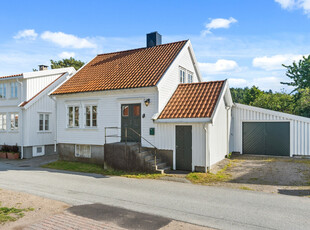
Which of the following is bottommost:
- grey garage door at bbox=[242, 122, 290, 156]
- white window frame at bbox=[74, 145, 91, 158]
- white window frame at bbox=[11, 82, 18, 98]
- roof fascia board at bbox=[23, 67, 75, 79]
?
white window frame at bbox=[74, 145, 91, 158]

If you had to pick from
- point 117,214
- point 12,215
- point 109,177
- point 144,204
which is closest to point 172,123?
point 109,177

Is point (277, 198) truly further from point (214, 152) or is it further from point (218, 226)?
point (214, 152)

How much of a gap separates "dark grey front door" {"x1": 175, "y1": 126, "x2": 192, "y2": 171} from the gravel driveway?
1.53 metres

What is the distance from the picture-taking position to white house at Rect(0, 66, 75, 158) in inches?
778

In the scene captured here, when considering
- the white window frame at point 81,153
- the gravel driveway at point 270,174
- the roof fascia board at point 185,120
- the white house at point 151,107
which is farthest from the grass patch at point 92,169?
the gravel driveway at point 270,174

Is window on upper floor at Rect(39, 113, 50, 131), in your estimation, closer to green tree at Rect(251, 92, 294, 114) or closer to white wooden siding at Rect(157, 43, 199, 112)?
white wooden siding at Rect(157, 43, 199, 112)

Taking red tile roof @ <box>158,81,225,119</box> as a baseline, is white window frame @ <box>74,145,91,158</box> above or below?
below

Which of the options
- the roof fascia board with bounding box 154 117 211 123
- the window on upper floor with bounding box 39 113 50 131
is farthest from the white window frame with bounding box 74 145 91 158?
the roof fascia board with bounding box 154 117 211 123

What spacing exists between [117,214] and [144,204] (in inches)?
46.8

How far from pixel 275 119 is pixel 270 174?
19.9 feet

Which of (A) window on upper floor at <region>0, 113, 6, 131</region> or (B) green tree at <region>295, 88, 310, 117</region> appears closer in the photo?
(B) green tree at <region>295, 88, 310, 117</region>

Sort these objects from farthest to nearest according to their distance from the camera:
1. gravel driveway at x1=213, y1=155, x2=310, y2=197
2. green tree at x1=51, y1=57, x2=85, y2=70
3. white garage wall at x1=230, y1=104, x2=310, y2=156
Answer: green tree at x1=51, y1=57, x2=85, y2=70, white garage wall at x1=230, y1=104, x2=310, y2=156, gravel driveway at x1=213, y1=155, x2=310, y2=197

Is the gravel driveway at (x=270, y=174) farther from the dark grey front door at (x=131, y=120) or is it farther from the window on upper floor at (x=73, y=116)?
the window on upper floor at (x=73, y=116)

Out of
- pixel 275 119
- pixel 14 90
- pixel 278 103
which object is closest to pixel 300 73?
pixel 278 103
